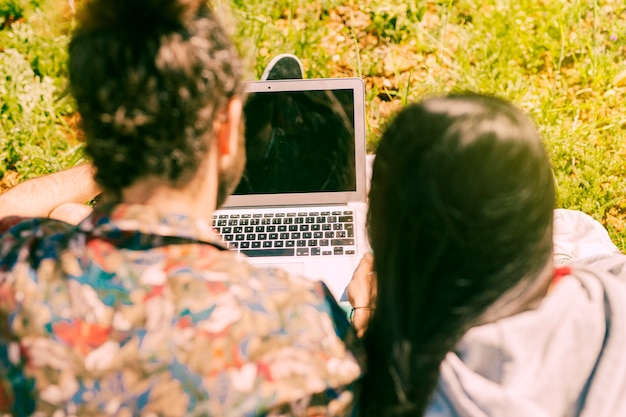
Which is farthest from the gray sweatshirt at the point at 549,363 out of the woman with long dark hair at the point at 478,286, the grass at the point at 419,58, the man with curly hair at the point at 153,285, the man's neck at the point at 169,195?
the grass at the point at 419,58

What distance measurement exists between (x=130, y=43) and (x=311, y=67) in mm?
1951

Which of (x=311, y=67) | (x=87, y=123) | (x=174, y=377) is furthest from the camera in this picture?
(x=311, y=67)

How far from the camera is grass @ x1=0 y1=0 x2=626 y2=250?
8.71 feet

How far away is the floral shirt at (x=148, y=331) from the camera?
88 cm

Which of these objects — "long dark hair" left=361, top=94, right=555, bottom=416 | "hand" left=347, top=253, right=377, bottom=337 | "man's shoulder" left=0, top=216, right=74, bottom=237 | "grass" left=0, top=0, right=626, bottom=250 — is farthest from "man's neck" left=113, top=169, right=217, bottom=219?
"grass" left=0, top=0, right=626, bottom=250

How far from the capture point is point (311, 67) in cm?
282

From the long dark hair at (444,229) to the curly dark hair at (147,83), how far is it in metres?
0.34

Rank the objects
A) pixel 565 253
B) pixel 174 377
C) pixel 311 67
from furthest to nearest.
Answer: pixel 311 67
pixel 565 253
pixel 174 377

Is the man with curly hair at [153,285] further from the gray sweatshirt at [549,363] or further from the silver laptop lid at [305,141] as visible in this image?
the silver laptop lid at [305,141]

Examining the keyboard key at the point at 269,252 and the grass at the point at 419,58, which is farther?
the grass at the point at 419,58

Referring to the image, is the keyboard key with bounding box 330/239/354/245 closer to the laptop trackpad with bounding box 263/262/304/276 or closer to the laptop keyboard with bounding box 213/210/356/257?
the laptop keyboard with bounding box 213/210/356/257

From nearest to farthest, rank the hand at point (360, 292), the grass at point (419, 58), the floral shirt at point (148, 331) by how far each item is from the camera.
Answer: the floral shirt at point (148, 331) < the hand at point (360, 292) < the grass at point (419, 58)

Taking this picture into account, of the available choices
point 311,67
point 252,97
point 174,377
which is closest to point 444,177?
point 174,377

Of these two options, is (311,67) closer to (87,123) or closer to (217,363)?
(87,123)
